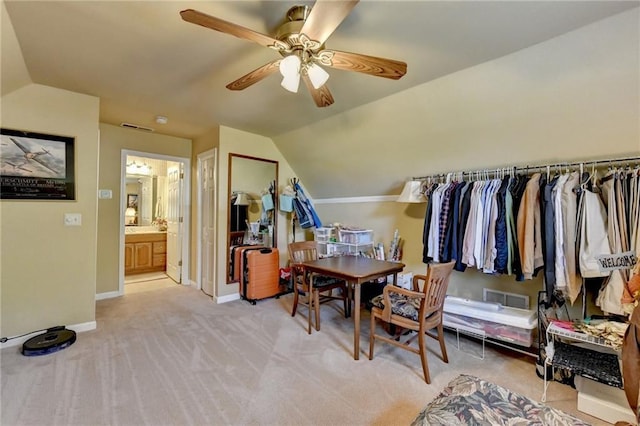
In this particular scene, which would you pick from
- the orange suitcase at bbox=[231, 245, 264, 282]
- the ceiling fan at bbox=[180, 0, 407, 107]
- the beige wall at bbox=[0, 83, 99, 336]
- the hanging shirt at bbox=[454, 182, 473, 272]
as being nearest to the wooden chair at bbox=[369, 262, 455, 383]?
the hanging shirt at bbox=[454, 182, 473, 272]

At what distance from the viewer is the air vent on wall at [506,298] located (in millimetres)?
2646

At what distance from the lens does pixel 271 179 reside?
448 cm

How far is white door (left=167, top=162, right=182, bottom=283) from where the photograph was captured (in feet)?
15.5

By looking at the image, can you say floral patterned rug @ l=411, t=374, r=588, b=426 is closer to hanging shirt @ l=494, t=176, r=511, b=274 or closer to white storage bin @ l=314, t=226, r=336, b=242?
hanging shirt @ l=494, t=176, r=511, b=274

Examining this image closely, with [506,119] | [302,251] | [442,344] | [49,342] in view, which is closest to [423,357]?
[442,344]

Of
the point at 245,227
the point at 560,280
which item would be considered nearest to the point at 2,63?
the point at 245,227

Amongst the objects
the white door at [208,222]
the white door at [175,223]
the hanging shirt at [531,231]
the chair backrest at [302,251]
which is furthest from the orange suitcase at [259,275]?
the hanging shirt at [531,231]

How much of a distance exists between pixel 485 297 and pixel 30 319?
4453 millimetres

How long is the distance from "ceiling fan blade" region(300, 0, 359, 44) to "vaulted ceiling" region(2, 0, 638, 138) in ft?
0.97

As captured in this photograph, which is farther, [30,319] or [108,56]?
[30,319]

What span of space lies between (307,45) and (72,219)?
2902 millimetres

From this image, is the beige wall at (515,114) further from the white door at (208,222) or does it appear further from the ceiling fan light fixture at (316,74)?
the white door at (208,222)

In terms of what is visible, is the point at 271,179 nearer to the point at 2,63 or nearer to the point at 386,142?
the point at 386,142

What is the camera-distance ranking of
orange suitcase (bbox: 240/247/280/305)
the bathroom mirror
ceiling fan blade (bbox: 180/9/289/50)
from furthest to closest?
the bathroom mirror, orange suitcase (bbox: 240/247/280/305), ceiling fan blade (bbox: 180/9/289/50)
